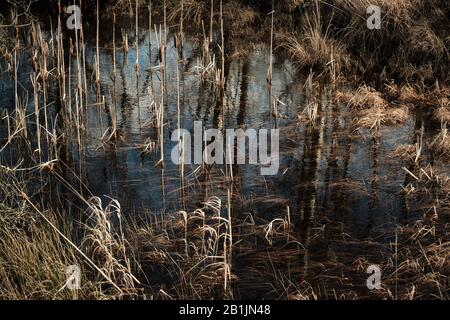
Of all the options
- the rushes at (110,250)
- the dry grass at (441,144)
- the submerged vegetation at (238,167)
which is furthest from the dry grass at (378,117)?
the rushes at (110,250)

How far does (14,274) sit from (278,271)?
1.86 metres

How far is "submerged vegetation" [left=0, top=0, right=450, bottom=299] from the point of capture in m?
4.77

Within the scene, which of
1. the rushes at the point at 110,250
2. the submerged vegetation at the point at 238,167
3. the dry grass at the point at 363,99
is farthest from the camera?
the dry grass at the point at 363,99

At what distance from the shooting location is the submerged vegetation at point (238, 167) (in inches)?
188

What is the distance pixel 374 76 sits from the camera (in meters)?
8.88

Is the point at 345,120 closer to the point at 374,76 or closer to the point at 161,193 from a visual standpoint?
the point at 374,76

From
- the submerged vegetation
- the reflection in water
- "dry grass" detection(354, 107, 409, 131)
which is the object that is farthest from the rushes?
"dry grass" detection(354, 107, 409, 131)

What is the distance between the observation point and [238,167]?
6.50m

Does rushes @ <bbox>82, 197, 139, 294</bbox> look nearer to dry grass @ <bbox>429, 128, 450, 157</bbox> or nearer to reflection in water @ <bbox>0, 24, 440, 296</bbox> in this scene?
reflection in water @ <bbox>0, 24, 440, 296</bbox>

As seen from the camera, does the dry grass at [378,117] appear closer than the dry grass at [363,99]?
Yes

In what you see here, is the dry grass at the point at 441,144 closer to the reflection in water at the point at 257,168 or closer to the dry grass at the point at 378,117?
the reflection in water at the point at 257,168

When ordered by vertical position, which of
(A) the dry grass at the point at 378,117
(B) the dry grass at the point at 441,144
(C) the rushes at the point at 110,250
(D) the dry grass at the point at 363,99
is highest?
(D) the dry grass at the point at 363,99
